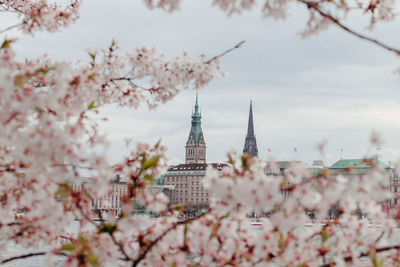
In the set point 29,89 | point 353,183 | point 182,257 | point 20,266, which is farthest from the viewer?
point 20,266

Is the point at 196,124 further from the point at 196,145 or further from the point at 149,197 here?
the point at 149,197

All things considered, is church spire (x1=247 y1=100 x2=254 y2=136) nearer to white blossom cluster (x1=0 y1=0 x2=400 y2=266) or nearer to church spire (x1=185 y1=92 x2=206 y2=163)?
church spire (x1=185 y1=92 x2=206 y2=163)

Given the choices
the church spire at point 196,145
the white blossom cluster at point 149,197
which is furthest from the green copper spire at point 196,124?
the white blossom cluster at point 149,197

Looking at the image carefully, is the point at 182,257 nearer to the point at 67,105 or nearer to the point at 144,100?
A: the point at 67,105

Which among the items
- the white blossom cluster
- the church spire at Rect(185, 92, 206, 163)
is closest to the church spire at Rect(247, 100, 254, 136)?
the church spire at Rect(185, 92, 206, 163)

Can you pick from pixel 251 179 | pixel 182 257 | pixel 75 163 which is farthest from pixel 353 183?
pixel 75 163

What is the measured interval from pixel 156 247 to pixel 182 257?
0.52 feet

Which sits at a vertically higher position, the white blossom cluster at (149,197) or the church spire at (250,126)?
the church spire at (250,126)

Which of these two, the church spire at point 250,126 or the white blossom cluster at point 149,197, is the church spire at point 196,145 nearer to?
the church spire at point 250,126

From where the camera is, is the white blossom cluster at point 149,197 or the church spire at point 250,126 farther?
the church spire at point 250,126

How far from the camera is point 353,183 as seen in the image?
7.04 feet

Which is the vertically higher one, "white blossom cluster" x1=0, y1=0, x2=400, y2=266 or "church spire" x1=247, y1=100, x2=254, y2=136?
"church spire" x1=247, y1=100, x2=254, y2=136

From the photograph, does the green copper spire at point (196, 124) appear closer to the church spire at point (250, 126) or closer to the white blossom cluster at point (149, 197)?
the church spire at point (250, 126)

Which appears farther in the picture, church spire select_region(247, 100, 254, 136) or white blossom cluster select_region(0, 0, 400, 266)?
church spire select_region(247, 100, 254, 136)
